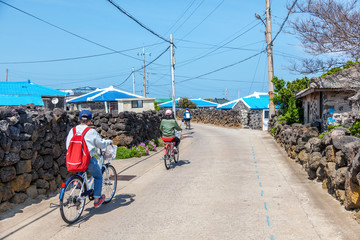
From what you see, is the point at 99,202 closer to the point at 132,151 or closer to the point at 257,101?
the point at 132,151

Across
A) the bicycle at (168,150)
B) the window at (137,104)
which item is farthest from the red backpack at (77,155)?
the window at (137,104)

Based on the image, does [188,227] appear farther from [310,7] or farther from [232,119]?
[232,119]

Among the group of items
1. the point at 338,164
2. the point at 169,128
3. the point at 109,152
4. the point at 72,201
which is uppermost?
the point at 169,128

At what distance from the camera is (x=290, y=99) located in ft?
65.2

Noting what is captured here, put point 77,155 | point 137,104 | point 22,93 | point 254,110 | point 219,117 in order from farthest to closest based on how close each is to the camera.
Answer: point 219,117 → point 137,104 → point 254,110 → point 22,93 → point 77,155

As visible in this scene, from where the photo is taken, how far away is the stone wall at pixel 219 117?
3731 centimetres

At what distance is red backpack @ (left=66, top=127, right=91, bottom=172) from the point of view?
5.71m

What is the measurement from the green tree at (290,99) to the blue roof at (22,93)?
16233 mm

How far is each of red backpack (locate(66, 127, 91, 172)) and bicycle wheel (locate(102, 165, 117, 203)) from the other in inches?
41.1

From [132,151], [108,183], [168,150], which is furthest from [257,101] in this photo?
[108,183]

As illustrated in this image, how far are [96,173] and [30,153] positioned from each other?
5.29 ft

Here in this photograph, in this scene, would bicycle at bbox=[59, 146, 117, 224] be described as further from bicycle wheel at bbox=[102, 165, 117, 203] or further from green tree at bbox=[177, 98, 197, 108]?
green tree at bbox=[177, 98, 197, 108]

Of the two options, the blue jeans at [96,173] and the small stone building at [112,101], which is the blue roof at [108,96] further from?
the blue jeans at [96,173]

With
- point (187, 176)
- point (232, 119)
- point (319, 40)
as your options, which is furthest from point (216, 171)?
point (232, 119)
